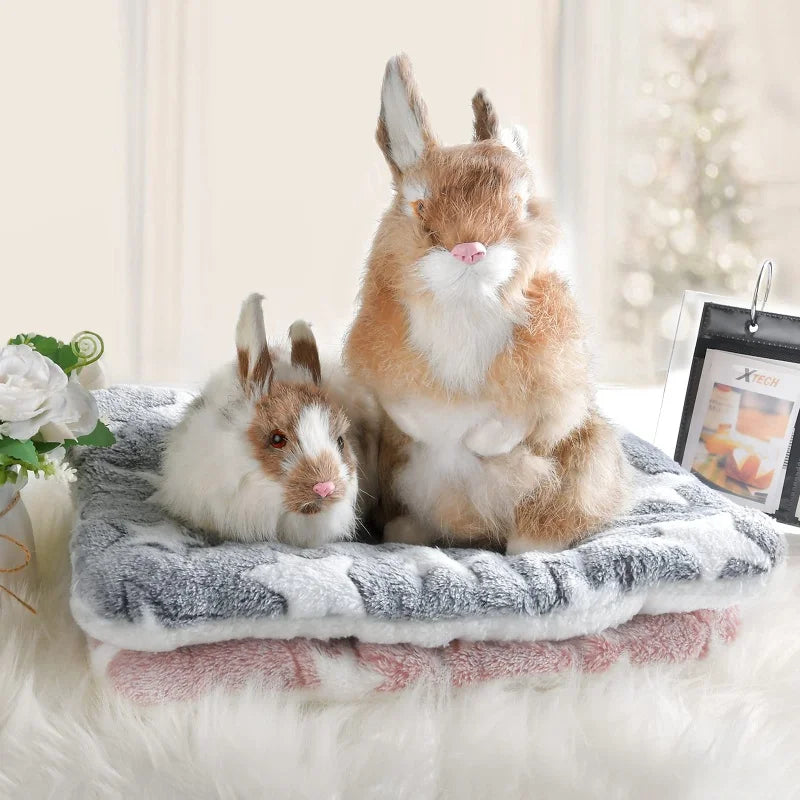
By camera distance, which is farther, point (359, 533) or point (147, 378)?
point (147, 378)

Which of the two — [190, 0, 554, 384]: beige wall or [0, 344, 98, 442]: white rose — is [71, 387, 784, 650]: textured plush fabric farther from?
[190, 0, 554, 384]: beige wall

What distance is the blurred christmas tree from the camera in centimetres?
267

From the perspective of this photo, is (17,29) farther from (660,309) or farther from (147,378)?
(660,309)

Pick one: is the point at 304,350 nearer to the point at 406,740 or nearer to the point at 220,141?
the point at 406,740

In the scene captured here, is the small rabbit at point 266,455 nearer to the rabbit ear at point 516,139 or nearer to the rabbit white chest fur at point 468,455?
the rabbit white chest fur at point 468,455

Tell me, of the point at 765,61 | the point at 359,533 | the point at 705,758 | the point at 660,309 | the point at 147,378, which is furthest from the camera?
the point at 660,309

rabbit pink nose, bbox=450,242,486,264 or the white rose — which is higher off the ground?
rabbit pink nose, bbox=450,242,486,264

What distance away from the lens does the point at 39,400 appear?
2.96ft

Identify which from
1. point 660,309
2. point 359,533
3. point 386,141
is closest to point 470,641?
point 359,533

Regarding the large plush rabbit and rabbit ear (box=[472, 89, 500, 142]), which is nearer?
the large plush rabbit

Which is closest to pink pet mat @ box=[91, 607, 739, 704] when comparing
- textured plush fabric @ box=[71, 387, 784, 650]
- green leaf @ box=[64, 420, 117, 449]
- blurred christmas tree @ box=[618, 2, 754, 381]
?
textured plush fabric @ box=[71, 387, 784, 650]

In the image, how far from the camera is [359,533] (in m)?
1.04

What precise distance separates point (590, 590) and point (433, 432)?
0.68 feet

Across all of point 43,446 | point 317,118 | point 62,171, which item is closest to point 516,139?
point 43,446
